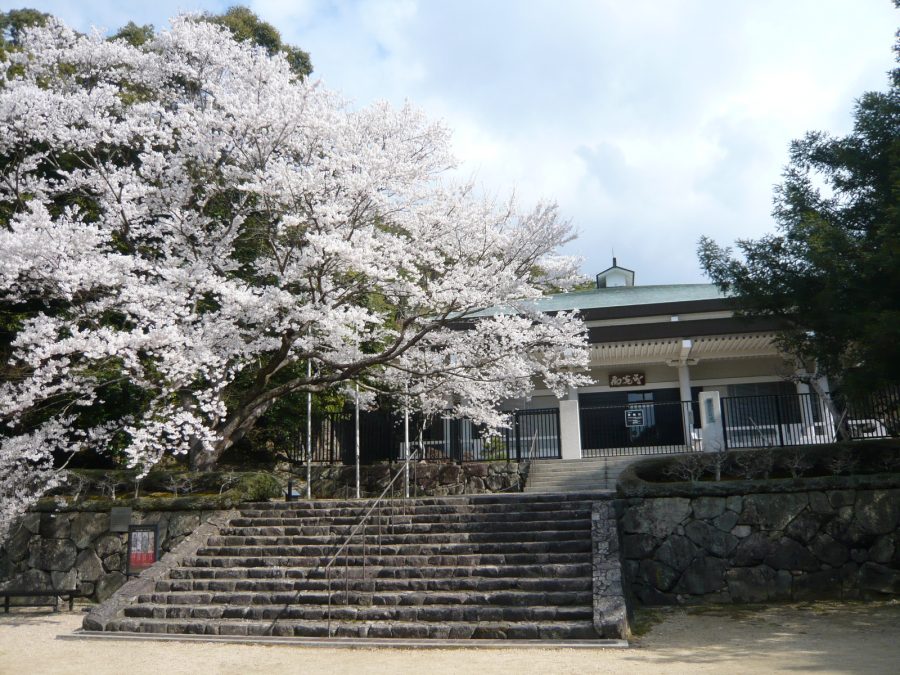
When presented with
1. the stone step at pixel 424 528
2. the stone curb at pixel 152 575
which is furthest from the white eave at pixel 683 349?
the stone curb at pixel 152 575

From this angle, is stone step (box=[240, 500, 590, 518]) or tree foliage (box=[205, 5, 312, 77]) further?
tree foliage (box=[205, 5, 312, 77])

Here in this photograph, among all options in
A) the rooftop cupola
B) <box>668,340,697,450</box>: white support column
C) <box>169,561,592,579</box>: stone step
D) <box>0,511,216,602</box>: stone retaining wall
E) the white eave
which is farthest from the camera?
the rooftop cupola

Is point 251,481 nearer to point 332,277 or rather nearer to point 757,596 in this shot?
point 332,277

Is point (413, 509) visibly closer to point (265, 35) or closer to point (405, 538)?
point (405, 538)

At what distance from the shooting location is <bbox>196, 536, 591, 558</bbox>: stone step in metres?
10.6

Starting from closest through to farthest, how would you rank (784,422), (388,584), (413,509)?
(388,584) → (413,509) → (784,422)

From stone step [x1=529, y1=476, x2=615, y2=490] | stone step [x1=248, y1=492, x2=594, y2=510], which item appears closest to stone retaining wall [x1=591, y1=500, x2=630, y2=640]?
stone step [x1=248, y1=492, x2=594, y2=510]

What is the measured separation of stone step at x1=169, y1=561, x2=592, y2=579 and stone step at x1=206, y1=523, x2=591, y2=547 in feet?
2.03

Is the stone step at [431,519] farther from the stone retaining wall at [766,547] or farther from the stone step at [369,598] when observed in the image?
the stone step at [369,598]

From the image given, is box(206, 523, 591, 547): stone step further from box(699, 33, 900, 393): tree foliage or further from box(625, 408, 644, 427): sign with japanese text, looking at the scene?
box(625, 408, 644, 427): sign with japanese text

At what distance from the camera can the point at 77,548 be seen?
41.1ft

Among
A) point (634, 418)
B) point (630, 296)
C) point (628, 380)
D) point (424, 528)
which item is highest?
point (630, 296)

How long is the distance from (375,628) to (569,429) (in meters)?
9.45

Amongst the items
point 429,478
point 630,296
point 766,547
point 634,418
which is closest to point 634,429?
point 634,418
